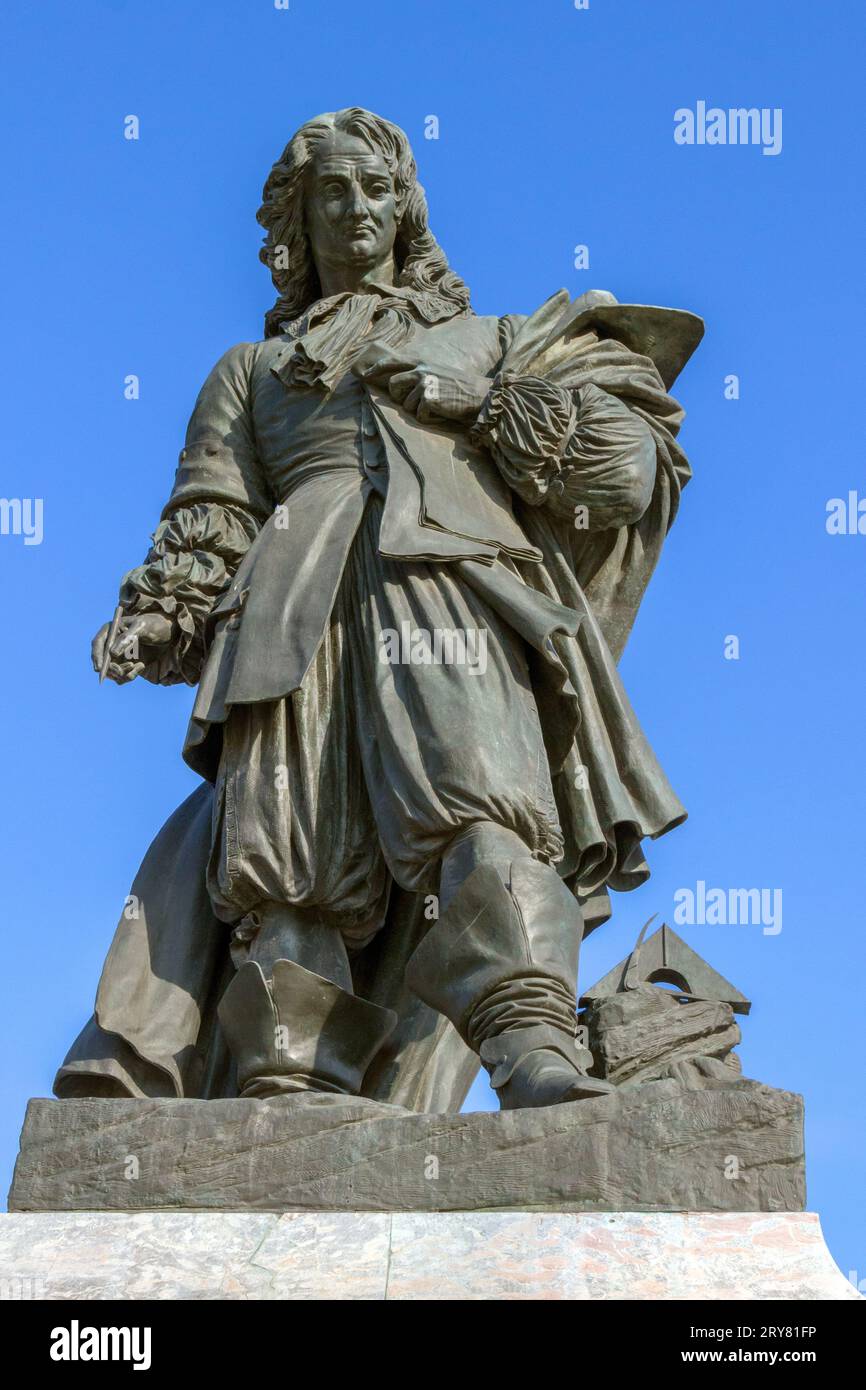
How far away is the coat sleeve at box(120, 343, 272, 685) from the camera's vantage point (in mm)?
8562

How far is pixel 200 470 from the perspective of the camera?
8.98 m

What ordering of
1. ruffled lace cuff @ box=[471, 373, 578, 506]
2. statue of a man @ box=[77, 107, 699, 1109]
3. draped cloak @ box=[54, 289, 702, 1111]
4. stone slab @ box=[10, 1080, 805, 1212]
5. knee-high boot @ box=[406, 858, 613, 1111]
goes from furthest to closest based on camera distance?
ruffled lace cuff @ box=[471, 373, 578, 506] < draped cloak @ box=[54, 289, 702, 1111] < statue of a man @ box=[77, 107, 699, 1109] < knee-high boot @ box=[406, 858, 613, 1111] < stone slab @ box=[10, 1080, 805, 1212]

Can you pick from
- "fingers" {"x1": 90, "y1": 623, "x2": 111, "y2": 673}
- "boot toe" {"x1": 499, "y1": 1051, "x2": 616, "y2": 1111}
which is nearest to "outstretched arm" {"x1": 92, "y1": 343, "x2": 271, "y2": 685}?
"fingers" {"x1": 90, "y1": 623, "x2": 111, "y2": 673}

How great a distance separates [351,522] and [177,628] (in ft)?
2.41

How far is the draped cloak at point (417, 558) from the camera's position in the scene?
808 centimetres

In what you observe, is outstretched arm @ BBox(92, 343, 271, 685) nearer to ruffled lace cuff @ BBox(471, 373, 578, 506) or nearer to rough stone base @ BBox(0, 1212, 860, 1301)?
ruffled lace cuff @ BBox(471, 373, 578, 506)

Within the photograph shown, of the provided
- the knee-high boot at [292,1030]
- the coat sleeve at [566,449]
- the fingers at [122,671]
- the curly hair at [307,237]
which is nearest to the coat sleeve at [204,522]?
the fingers at [122,671]

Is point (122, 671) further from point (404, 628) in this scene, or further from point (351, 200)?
point (351, 200)

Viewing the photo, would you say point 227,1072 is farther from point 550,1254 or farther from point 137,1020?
point 550,1254

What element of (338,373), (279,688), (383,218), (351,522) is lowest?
(279,688)

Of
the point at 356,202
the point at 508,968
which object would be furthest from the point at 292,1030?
the point at 356,202

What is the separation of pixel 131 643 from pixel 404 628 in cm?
104

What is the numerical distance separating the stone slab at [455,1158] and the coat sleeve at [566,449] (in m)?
2.38
